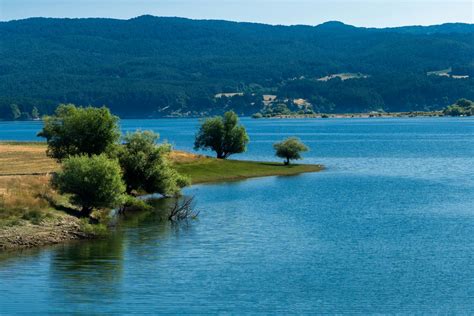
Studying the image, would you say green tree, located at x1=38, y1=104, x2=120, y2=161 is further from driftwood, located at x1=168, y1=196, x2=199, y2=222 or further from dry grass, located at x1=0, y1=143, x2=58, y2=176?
driftwood, located at x1=168, y1=196, x2=199, y2=222

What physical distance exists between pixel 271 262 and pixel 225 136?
7627cm

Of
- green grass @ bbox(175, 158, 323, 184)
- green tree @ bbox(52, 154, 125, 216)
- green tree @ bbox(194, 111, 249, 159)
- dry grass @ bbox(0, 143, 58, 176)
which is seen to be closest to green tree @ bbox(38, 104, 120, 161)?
dry grass @ bbox(0, 143, 58, 176)

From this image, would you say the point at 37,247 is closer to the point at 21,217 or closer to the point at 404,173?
the point at 21,217

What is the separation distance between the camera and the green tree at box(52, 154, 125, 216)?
228ft

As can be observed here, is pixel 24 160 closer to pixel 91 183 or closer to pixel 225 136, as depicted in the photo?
pixel 225 136

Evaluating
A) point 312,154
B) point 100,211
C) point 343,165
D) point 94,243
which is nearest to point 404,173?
point 343,165

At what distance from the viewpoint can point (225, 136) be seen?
134750mm

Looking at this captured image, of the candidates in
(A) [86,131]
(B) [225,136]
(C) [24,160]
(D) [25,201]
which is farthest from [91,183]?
(B) [225,136]

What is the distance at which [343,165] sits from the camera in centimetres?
14288

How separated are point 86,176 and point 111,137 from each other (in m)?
17.9

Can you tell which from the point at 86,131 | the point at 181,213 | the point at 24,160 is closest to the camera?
the point at 181,213

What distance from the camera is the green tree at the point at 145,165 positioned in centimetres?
8638

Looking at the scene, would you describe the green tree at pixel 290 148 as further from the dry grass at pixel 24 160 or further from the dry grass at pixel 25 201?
the dry grass at pixel 25 201

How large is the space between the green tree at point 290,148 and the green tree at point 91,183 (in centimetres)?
6276
